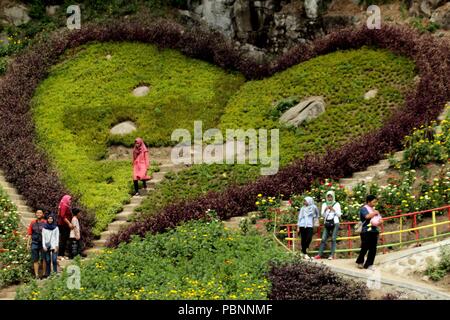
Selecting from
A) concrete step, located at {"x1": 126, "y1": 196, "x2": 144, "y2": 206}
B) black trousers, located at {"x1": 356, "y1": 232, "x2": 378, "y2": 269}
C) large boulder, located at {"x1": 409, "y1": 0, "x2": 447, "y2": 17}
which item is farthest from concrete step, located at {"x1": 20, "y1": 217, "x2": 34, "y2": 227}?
large boulder, located at {"x1": 409, "y1": 0, "x2": 447, "y2": 17}

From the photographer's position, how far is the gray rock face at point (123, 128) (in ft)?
99.7

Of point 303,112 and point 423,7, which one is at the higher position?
point 423,7

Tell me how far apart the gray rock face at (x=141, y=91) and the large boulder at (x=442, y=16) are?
34.6ft

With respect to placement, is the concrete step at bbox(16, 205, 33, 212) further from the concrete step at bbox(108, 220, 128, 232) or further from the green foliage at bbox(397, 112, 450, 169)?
the green foliage at bbox(397, 112, 450, 169)

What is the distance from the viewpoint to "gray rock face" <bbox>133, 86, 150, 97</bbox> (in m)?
32.5

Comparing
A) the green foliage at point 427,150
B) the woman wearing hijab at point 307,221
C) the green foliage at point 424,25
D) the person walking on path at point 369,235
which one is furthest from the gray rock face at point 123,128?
the person walking on path at point 369,235

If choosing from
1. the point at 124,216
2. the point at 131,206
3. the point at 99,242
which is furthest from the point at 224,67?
the point at 99,242

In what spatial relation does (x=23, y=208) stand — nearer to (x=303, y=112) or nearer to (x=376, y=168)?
(x=303, y=112)

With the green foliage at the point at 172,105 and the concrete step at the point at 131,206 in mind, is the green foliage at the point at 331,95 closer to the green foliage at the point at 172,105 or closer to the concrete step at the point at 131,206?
the green foliage at the point at 172,105

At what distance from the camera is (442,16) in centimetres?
3234

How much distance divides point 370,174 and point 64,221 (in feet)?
28.4

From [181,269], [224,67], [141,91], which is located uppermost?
[224,67]

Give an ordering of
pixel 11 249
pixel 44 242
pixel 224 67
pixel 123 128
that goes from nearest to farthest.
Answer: pixel 44 242 < pixel 11 249 < pixel 123 128 < pixel 224 67
